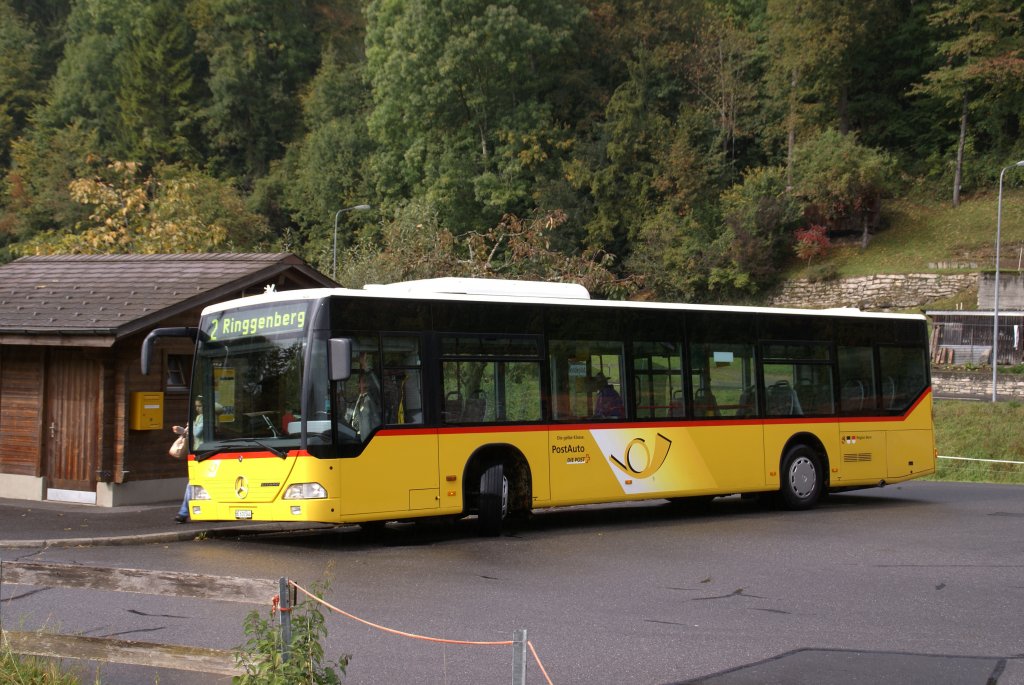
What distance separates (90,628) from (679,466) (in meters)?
9.06

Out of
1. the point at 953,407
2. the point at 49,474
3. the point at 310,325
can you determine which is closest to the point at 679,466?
the point at 310,325

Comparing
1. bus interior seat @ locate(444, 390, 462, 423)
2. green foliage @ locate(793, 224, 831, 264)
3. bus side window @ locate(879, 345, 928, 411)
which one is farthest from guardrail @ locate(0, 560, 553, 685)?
green foliage @ locate(793, 224, 831, 264)

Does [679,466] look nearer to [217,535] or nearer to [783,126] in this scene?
[217,535]

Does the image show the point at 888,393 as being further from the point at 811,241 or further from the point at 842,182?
Answer: the point at 842,182

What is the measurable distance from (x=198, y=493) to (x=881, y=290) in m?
45.0

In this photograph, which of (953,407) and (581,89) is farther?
(581,89)

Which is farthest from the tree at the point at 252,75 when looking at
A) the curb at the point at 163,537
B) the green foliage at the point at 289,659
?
the green foliage at the point at 289,659

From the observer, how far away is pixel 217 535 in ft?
49.9

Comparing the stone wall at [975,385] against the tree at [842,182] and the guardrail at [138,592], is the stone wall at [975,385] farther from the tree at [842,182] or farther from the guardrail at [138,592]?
the guardrail at [138,592]

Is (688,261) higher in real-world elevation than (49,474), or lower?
higher

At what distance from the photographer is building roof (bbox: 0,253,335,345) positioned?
61.1ft

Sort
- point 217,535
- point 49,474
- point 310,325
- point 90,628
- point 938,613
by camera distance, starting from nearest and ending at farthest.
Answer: point 90,628
point 938,613
point 310,325
point 217,535
point 49,474

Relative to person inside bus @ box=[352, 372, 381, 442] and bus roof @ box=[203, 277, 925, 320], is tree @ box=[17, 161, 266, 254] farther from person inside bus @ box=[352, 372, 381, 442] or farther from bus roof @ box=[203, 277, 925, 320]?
person inside bus @ box=[352, 372, 381, 442]

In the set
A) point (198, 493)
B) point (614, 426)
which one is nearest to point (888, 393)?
point (614, 426)
